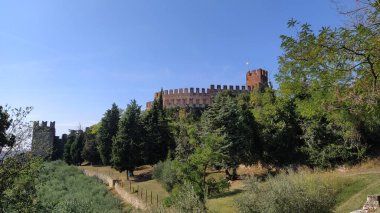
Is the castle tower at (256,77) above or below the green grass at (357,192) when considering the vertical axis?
above

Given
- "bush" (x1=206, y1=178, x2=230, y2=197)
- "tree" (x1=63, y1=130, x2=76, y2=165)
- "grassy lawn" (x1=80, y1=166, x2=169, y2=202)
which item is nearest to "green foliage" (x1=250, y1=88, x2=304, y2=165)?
"bush" (x1=206, y1=178, x2=230, y2=197)

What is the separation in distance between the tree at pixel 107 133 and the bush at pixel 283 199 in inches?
1471

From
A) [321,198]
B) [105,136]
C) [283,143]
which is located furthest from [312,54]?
[105,136]

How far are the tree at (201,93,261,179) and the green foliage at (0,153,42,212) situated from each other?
813 inches

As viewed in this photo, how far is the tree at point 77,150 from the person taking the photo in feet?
202

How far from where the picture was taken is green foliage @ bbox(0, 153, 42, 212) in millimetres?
9844

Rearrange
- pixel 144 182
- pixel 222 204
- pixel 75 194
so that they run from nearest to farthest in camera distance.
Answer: pixel 222 204 → pixel 75 194 → pixel 144 182

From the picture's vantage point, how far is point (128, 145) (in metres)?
40.6

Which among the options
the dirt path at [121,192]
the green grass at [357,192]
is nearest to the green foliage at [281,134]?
the green grass at [357,192]

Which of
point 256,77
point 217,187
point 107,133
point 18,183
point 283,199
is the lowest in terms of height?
point 217,187

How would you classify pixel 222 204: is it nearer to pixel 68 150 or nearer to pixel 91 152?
pixel 91 152

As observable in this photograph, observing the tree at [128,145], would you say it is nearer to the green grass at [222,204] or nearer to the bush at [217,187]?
the bush at [217,187]

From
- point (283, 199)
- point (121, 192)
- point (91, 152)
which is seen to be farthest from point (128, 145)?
point (283, 199)

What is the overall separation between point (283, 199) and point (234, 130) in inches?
803
